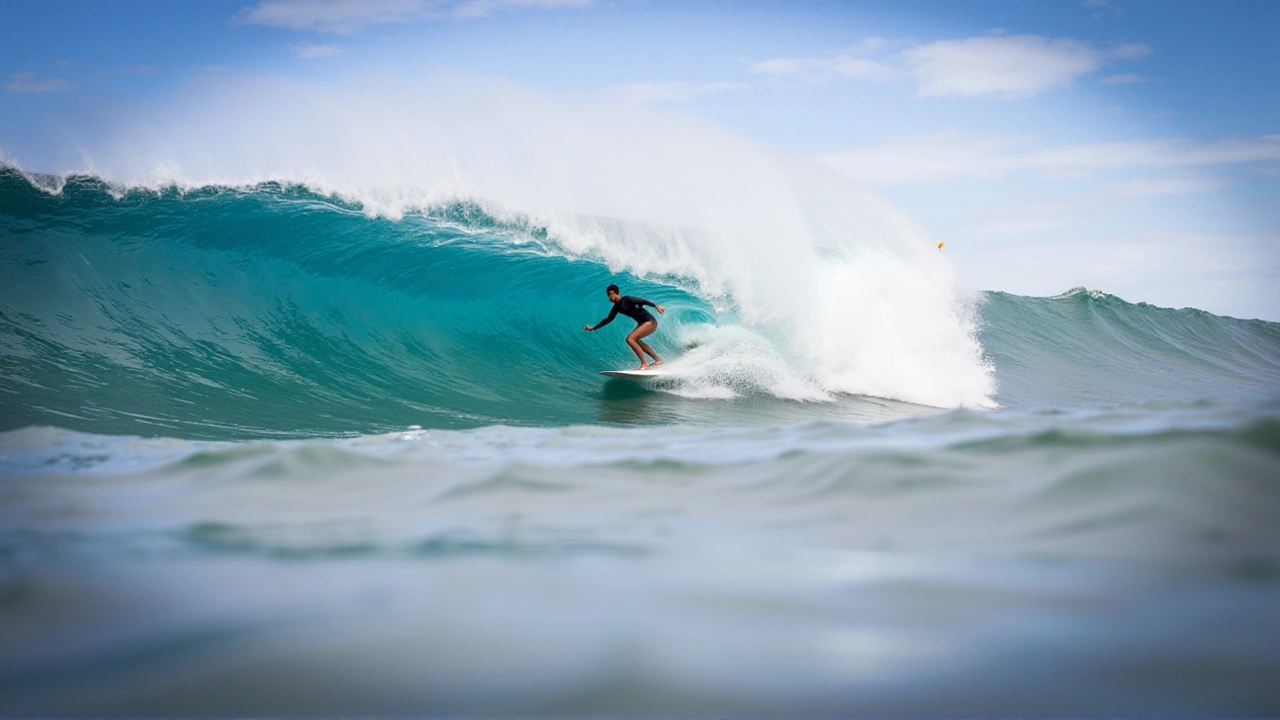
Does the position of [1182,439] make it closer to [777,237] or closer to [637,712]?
[637,712]

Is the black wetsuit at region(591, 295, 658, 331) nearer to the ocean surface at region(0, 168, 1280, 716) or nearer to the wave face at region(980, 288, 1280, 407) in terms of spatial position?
the ocean surface at region(0, 168, 1280, 716)

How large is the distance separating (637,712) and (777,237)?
12.6 meters

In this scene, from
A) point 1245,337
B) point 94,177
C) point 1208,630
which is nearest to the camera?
point 1208,630

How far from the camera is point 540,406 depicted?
8758mm

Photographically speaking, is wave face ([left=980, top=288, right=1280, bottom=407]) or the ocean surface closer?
the ocean surface

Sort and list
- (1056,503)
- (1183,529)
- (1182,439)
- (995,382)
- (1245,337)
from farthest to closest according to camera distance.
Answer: (1245,337)
(995,382)
(1182,439)
(1056,503)
(1183,529)

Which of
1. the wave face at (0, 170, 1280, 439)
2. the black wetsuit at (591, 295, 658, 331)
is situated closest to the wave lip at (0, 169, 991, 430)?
the wave face at (0, 170, 1280, 439)

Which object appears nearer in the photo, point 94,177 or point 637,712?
point 637,712

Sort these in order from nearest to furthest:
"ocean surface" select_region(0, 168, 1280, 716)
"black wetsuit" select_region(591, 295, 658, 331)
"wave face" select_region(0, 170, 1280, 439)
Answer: "ocean surface" select_region(0, 168, 1280, 716)
"wave face" select_region(0, 170, 1280, 439)
"black wetsuit" select_region(591, 295, 658, 331)

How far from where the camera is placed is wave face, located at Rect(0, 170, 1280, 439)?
8055mm

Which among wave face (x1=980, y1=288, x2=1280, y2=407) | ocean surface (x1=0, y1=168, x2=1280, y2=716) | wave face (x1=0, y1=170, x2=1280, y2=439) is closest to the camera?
ocean surface (x1=0, y1=168, x2=1280, y2=716)

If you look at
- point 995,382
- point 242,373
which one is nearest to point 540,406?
point 242,373

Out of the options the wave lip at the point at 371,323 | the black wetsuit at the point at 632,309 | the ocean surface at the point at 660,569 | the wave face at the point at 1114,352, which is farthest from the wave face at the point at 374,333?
the ocean surface at the point at 660,569

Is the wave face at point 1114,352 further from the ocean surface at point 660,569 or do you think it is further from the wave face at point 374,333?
the ocean surface at point 660,569
